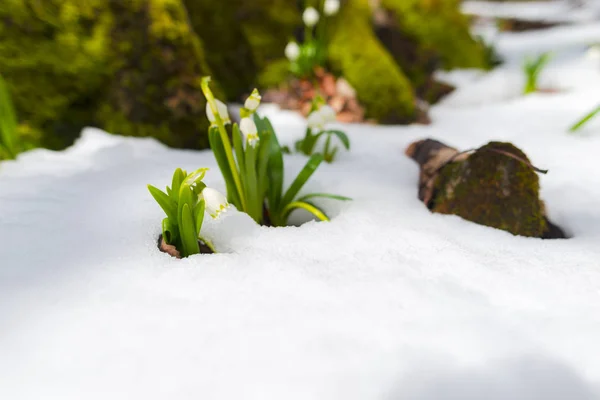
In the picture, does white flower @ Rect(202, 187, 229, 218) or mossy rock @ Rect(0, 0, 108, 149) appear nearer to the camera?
white flower @ Rect(202, 187, 229, 218)

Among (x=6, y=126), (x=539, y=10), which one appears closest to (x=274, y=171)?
(x=6, y=126)

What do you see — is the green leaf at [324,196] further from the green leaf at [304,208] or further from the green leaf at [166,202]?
the green leaf at [166,202]

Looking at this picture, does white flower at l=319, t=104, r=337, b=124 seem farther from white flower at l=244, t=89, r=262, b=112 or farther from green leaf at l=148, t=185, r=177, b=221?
green leaf at l=148, t=185, r=177, b=221

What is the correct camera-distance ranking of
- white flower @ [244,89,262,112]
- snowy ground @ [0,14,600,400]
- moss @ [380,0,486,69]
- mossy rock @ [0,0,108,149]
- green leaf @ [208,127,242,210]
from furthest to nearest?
1. moss @ [380,0,486,69]
2. mossy rock @ [0,0,108,149]
3. green leaf @ [208,127,242,210]
4. white flower @ [244,89,262,112]
5. snowy ground @ [0,14,600,400]

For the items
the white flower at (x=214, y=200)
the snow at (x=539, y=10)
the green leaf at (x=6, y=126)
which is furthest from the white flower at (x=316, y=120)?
the snow at (x=539, y=10)

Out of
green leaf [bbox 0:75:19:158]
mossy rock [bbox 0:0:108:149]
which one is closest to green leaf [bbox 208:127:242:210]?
green leaf [bbox 0:75:19:158]

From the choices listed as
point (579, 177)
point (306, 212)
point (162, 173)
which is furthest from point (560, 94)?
point (162, 173)

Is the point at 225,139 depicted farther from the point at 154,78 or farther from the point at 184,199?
the point at 154,78

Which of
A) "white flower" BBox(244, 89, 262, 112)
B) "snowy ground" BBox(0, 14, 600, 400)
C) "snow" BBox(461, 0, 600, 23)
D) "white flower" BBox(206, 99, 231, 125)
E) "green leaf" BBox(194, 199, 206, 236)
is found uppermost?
"snow" BBox(461, 0, 600, 23)
